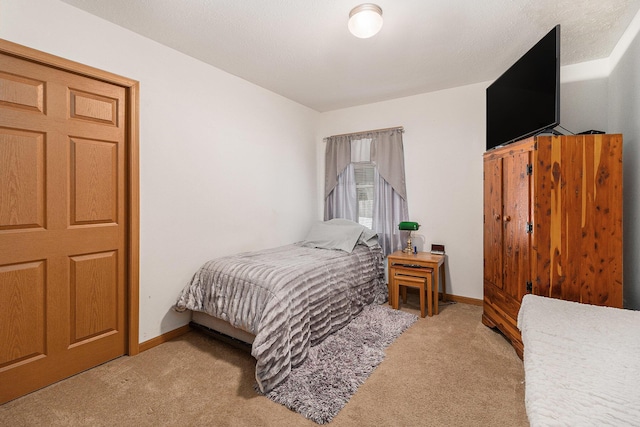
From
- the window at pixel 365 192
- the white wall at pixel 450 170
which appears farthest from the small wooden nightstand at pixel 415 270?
the window at pixel 365 192

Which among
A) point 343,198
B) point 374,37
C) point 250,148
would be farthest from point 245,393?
point 343,198

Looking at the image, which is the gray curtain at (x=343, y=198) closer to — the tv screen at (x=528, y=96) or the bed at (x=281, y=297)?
the bed at (x=281, y=297)

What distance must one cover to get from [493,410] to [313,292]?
138 cm

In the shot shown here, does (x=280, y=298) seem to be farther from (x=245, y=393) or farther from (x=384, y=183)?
(x=384, y=183)

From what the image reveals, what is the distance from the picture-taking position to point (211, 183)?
2.99 meters

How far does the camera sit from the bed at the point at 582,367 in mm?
783

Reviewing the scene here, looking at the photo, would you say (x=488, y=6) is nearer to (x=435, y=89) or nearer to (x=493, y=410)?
(x=435, y=89)

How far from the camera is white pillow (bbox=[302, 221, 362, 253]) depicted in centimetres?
348

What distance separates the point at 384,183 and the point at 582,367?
316cm

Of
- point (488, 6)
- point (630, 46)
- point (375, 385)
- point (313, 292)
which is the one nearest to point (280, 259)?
point (313, 292)

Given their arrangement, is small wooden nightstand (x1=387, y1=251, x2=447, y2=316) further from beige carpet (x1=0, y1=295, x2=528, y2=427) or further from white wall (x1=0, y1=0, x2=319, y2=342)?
white wall (x1=0, y1=0, x2=319, y2=342)

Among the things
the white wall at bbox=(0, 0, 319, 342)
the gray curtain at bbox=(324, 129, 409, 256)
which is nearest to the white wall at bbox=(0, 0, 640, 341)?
the white wall at bbox=(0, 0, 319, 342)

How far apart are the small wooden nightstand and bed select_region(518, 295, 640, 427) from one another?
5.16ft

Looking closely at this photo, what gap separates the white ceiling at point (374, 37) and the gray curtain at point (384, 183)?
32.8 inches
